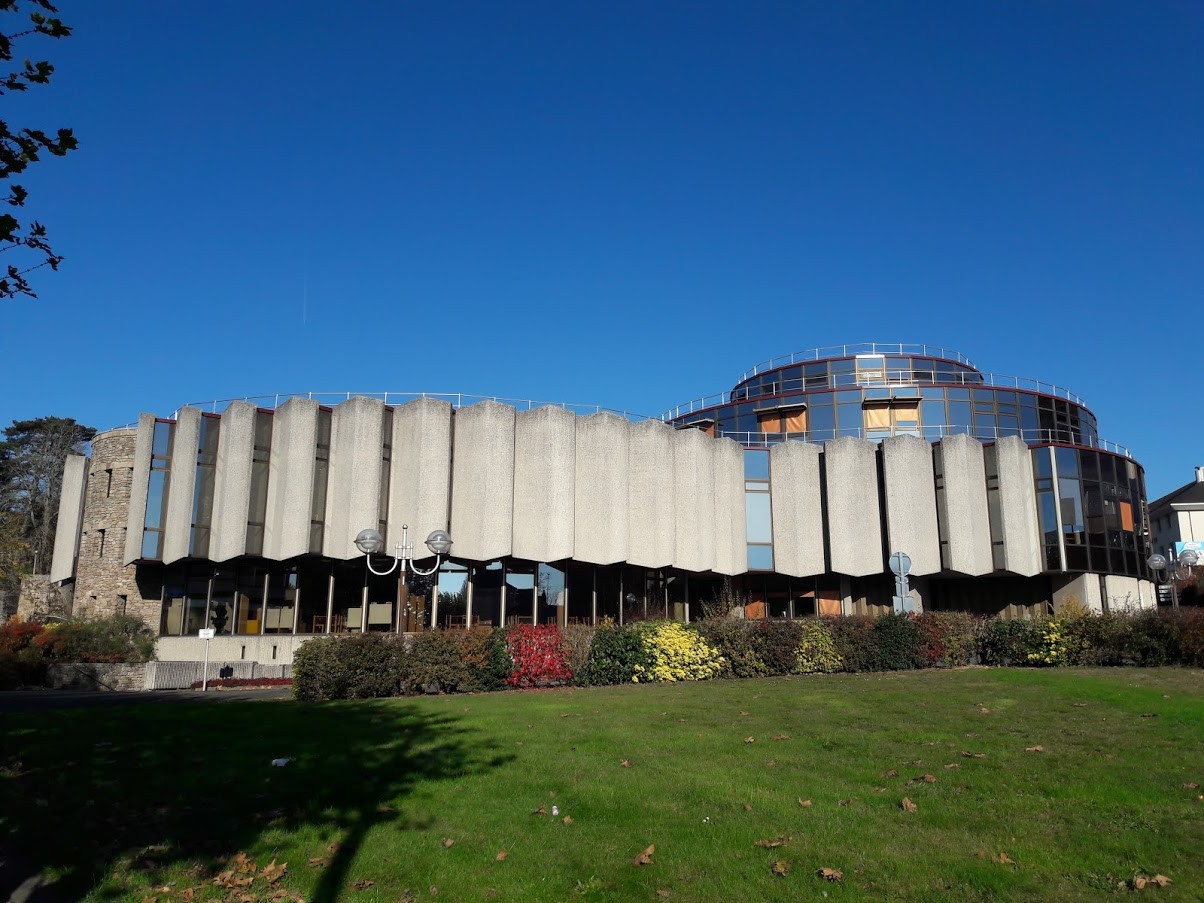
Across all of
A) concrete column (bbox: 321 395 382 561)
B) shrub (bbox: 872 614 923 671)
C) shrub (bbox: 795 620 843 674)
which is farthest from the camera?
concrete column (bbox: 321 395 382 561)

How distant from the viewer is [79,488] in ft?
137

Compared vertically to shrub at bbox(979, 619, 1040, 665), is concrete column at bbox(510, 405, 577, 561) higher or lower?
higher

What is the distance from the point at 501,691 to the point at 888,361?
41.8 m

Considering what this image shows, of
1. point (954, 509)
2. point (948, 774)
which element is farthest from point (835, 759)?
point (954, 509)

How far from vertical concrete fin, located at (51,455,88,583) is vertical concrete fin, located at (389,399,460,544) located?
1625 cm

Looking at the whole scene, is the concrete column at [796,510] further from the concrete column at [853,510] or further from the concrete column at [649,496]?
the concrete column at [649,496]

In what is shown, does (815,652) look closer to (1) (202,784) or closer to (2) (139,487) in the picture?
(1) (202,784)

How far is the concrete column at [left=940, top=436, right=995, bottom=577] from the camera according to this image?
4347 cm

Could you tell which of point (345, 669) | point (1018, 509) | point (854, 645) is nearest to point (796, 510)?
point (1018, 509)

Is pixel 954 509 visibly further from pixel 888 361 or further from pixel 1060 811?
pixel 1060 811

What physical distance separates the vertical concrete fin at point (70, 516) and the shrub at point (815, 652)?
1336 inches

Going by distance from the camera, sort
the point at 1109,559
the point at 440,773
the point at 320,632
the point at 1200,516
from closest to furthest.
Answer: the point at 440,773
the point at 320,632
the point at 1109,559
the point at 1200,516

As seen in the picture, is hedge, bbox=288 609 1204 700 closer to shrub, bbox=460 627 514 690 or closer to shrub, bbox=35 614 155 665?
shrub, bbox=460 627 514 690

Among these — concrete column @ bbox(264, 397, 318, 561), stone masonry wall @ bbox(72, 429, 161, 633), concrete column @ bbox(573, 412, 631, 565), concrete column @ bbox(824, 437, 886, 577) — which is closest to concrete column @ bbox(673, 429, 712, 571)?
concrete column @ bbox(573, 412, 631, 565)
